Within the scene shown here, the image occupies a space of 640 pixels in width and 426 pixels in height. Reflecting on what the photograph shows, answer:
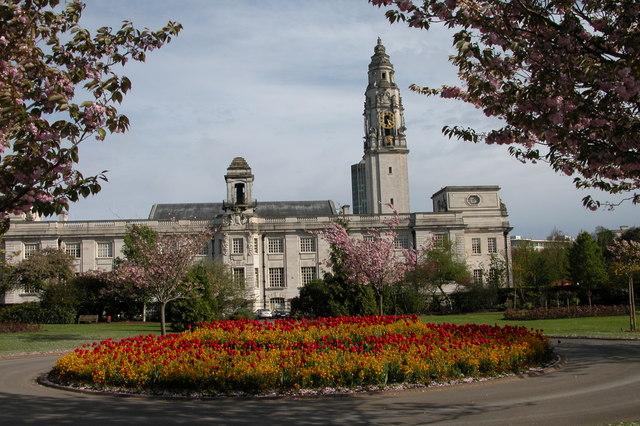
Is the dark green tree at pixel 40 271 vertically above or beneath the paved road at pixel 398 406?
above

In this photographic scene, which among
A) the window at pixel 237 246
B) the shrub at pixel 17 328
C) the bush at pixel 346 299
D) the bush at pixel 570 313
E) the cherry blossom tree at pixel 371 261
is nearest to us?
the cherry blossom tree at pixel 371 261

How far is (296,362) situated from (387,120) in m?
72.6

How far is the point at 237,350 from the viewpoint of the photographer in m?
15.6

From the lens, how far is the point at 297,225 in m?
77.2

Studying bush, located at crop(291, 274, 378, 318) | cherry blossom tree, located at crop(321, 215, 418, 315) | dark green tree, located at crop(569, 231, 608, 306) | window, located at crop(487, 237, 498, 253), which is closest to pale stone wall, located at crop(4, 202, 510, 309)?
window, located at crop(487, 237, 498, 253)

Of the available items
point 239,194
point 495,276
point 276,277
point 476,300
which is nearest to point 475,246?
point 495,276

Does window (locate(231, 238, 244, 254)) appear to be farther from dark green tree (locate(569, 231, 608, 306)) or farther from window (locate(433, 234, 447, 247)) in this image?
dark green tree (locate(569, 231, 608, 306))

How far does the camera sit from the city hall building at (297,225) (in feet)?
241

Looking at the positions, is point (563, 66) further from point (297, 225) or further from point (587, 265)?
point (297, 225)

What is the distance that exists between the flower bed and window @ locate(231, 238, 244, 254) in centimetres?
5424

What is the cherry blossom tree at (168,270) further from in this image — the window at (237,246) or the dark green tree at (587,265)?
the dark green tree at (587,265)

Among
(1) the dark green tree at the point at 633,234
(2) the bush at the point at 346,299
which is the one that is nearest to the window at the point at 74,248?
(2) the bush at the point at 346,299

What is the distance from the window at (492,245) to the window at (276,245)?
25.1 m

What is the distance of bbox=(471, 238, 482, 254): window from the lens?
8106 cm
